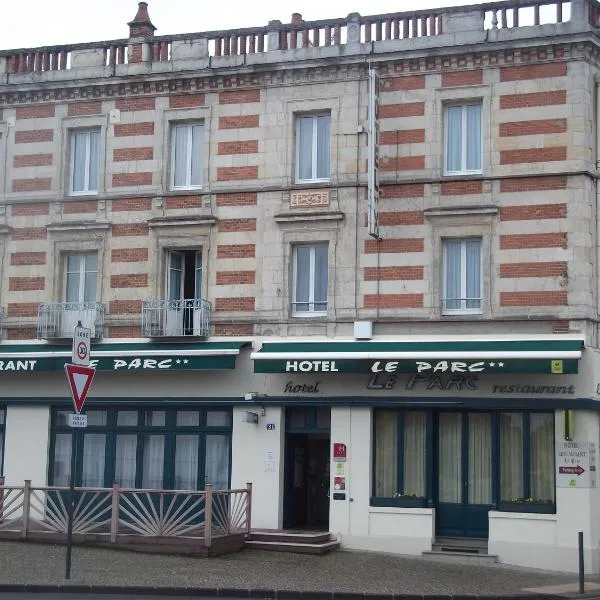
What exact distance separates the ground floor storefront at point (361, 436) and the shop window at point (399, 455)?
29mm

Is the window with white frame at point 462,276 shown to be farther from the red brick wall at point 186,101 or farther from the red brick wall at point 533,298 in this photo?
the red brick wall at point 186,101

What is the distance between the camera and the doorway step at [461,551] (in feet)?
74.1

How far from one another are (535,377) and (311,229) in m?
5.54

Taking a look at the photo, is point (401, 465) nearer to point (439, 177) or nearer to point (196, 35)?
point (439, 177)

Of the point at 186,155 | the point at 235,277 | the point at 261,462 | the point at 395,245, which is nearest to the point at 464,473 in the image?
the point at 261,462

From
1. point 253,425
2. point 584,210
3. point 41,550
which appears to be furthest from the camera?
point 253,425

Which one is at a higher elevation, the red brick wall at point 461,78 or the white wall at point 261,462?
the red brick wall at point 461,78

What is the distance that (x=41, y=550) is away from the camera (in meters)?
21.7

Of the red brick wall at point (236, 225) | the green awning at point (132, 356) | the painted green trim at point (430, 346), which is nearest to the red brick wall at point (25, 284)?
the green awning at point (132, 356)

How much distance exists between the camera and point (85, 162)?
2688 cm

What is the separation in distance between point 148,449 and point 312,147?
7379 millimetres

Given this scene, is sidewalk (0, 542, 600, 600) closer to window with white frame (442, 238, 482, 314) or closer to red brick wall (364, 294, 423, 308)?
red brick wall (364, 294, 423, 308)

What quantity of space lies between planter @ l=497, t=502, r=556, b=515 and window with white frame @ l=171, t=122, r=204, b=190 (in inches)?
372

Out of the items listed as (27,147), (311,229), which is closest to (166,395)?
(311,229)
